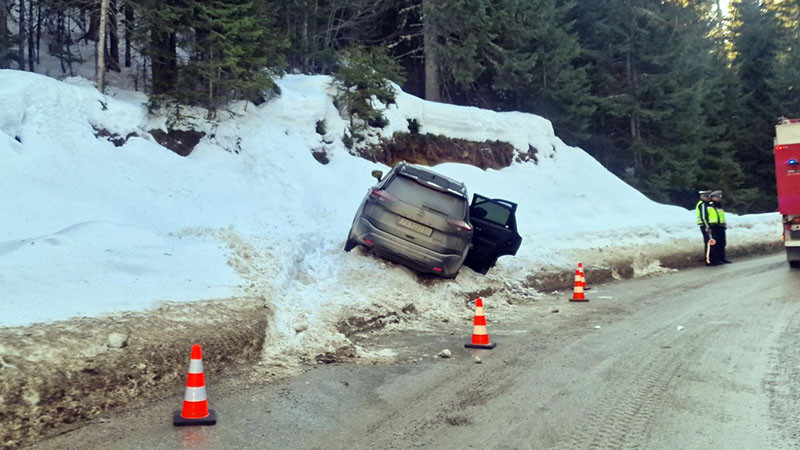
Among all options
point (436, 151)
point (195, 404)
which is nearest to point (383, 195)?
point (195, 404)

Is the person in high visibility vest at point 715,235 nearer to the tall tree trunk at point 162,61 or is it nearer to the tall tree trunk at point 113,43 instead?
the tall tree trunk at point 162,61

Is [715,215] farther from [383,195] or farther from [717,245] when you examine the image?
[383,195]

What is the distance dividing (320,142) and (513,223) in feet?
25.3

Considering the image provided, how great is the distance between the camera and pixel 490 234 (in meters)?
12.3

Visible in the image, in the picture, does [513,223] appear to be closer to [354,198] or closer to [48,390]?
[354,198]

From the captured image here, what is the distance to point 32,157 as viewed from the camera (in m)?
11.5

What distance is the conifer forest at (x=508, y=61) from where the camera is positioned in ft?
50.8

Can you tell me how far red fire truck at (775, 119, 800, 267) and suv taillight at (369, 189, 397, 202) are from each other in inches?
424

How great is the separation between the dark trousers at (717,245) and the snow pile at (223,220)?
6.04 ft

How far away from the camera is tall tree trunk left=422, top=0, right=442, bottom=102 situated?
22.8 meters

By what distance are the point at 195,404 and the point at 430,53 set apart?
20573mm

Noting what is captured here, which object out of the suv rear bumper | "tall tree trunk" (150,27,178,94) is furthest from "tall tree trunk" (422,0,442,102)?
the suv rear bumper

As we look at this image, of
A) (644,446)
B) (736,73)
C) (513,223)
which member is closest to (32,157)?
(513,223)

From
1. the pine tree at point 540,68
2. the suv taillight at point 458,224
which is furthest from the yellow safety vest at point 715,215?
the suv taillight at point 458,224
